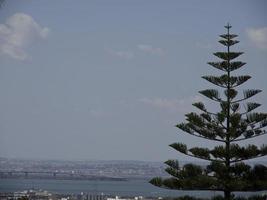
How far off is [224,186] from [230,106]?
1.73m

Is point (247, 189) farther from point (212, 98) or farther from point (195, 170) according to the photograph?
point (212, 98)

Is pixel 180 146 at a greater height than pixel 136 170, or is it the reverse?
pixel 136 170

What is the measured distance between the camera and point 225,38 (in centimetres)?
1461

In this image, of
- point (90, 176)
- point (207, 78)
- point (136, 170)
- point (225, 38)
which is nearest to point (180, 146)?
point (207, 78)

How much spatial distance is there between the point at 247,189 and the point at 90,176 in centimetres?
7726

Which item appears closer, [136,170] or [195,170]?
[195,170]

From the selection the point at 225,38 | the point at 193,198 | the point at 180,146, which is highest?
the point at 225,38

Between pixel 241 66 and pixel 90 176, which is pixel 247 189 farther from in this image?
pixel 90 176

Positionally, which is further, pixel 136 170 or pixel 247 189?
pixel 136 170

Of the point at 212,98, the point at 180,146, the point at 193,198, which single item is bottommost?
the point at 193,198

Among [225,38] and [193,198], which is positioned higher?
[225,38]

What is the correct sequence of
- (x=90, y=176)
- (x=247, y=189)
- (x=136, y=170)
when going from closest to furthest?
(x=247, y=189)
(x=136, y=170)
(x=90, y=176)

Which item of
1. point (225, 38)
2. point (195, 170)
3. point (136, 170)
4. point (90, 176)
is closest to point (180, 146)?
point (195, 170)

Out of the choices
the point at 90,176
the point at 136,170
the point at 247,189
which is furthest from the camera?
the point at 90,176
